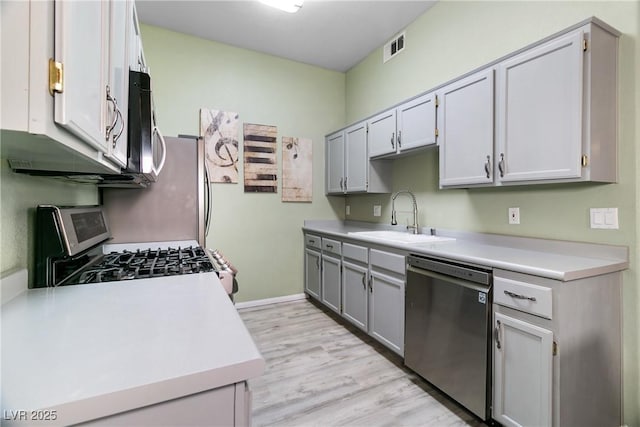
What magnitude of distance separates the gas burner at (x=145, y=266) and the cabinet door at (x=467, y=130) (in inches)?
68.3

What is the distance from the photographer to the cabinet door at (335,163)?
3531mm

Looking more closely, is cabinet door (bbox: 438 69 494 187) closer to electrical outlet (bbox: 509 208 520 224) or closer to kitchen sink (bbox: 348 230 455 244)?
electrical outlet (bbox: 509 208 520 224)

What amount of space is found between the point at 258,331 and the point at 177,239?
1172 millimetres

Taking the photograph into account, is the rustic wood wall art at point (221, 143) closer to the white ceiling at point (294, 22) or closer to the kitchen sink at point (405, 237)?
the white ceiling at point (294, 22)

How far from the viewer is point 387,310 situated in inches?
91.7

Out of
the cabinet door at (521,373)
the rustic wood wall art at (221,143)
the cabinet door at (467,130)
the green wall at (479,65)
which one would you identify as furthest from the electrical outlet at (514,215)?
the rustic wood wall art at (221,143)

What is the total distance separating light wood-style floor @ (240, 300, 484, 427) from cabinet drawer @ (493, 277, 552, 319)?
76 cm

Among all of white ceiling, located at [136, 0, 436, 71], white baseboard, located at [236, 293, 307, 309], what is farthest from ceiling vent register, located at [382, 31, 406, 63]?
white baseboard, located at [236, 293, 307, 309]

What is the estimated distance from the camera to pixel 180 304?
0.93 meters

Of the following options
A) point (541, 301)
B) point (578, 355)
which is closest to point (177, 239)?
point (541, 301)

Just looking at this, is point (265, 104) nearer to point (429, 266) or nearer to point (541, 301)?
point (429, 266)

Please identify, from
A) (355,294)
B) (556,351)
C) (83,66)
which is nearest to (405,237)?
(355,294)

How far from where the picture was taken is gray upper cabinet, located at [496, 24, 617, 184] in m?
1.47

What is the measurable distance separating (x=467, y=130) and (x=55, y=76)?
2.13m
